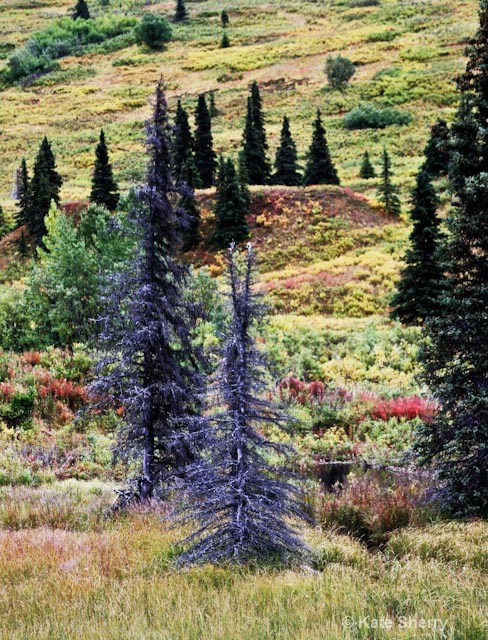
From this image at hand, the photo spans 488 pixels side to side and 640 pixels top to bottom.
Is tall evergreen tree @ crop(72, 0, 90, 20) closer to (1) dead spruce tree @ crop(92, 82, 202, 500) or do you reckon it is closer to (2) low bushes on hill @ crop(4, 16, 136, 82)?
(2) low bushes on hill @ crop(4, 16, 136, 82)

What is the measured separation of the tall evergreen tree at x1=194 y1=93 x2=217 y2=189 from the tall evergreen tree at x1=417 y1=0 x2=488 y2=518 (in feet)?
152

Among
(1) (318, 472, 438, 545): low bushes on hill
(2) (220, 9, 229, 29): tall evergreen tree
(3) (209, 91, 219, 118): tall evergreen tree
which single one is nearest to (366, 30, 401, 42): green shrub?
(3) (209, 91, 219, 118): tall evergreen tree

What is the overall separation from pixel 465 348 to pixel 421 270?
16289 millimetres

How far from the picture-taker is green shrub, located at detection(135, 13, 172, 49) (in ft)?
370

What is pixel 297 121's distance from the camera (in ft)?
239

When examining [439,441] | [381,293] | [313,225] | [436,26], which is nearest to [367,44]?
[436,26]

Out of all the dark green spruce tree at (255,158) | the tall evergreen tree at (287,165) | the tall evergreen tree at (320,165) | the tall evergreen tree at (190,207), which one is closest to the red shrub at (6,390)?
the tall evergreen tree at (190,207)

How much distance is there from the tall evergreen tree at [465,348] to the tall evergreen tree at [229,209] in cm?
3149

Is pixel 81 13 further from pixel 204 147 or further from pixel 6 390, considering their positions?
pixel 6 390

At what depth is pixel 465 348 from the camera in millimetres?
7703

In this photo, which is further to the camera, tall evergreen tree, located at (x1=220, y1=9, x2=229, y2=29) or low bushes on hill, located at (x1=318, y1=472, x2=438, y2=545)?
tall evergreen tree, located at (x1=220, y1=9, x2=229, y2=29)

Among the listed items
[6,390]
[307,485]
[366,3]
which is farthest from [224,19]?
[307,485]

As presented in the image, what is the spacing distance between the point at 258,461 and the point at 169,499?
323 cm

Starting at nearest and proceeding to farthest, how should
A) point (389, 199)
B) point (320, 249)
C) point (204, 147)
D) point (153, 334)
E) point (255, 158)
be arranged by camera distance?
point (153, 334)
point (320, 249)
point (389, 199)
point (255, 158)
point (204, 147)
